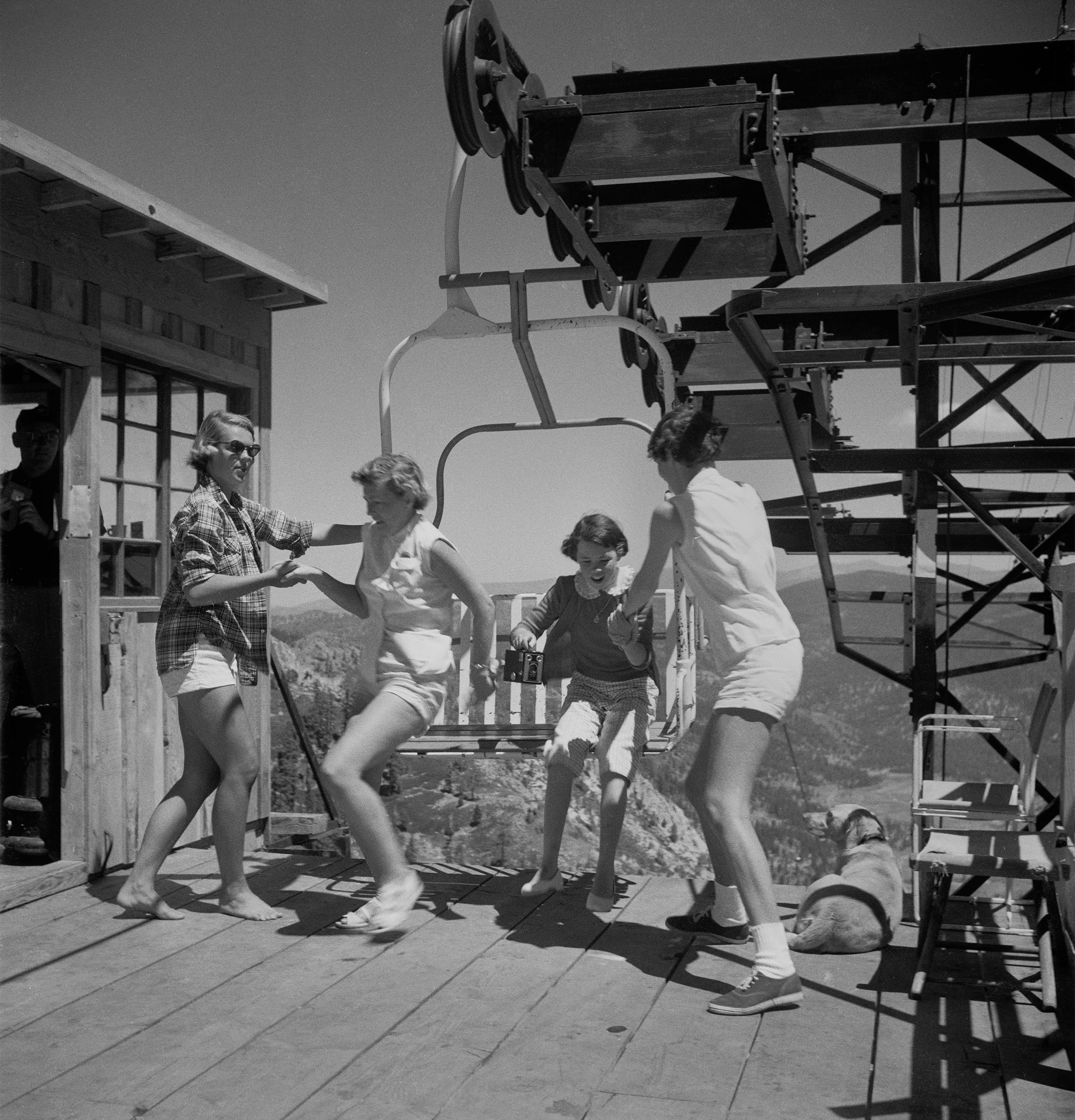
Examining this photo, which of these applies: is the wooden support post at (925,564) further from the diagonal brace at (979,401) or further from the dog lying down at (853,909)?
the dog lying down at (853,909)

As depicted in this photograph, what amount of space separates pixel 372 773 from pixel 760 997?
4.18ft

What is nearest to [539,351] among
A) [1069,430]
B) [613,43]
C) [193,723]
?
[1069,430]

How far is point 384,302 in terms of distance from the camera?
3269 cm

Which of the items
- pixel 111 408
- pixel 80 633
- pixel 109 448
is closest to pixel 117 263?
pixel 111 408

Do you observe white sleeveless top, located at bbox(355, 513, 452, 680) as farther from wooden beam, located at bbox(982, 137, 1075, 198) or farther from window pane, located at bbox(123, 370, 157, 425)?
wooden beam, located at bbox(982, 137, 1075, 198)

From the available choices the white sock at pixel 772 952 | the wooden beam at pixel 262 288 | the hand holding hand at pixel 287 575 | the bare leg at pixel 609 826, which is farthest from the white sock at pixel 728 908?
the wooden beam at pixel 262 288

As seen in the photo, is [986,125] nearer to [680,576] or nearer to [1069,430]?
[680,576]

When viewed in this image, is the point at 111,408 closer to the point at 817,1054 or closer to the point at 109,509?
the point at 109,509

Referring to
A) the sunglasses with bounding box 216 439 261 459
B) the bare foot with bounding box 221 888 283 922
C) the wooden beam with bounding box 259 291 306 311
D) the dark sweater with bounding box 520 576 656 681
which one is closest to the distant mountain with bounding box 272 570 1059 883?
the dark sweater with bounding box 520 576 656 681

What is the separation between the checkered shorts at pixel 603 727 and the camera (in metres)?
4.16

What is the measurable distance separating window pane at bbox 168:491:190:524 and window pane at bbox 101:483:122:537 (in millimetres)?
307

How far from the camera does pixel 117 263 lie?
4707 millimetres

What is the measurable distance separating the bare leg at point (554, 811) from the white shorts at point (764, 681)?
1.06 m

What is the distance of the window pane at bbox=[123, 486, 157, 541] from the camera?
16.5ft
